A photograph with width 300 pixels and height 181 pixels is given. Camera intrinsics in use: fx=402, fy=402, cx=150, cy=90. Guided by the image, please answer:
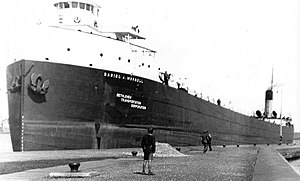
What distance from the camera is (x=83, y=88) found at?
17156 mm

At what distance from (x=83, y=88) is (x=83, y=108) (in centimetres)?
85

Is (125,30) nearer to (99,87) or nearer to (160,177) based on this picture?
(99,87)

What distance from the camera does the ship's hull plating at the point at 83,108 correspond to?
16.3 meters

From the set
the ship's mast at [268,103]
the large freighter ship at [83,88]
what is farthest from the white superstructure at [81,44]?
the ship's mast at [268,103]

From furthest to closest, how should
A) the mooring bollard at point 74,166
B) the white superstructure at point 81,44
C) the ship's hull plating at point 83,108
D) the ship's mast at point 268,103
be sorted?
1. the ship's mast at point 268,103
2. the white superstructure at point 81,44
3. the ship's hull plating at point 83,108
4. the mooring bollard at point 74,166

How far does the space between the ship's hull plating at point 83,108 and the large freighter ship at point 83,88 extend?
4 cm

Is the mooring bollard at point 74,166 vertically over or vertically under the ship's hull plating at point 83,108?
under

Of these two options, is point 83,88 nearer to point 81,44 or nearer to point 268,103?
point 81,44

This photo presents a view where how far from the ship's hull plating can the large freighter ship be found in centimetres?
4

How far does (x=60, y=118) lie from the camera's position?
1659 cm

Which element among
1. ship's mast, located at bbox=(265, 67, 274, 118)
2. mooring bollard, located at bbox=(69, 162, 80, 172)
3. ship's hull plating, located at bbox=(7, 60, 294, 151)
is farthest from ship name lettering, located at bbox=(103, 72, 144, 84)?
ship's mast, located at bbox=(265, 67, 274, 118)

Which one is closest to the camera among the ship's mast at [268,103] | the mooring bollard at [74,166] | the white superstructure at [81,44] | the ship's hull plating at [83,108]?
the mooring bollard at [74,166]

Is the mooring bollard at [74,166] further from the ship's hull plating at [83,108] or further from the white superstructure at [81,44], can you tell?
the white superstructure at [81,44]

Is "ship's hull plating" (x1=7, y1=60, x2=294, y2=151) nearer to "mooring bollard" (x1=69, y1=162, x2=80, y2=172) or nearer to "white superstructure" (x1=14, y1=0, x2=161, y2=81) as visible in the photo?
"white superstructure" (x1=14, y1=0, x2=161, y2=81)
